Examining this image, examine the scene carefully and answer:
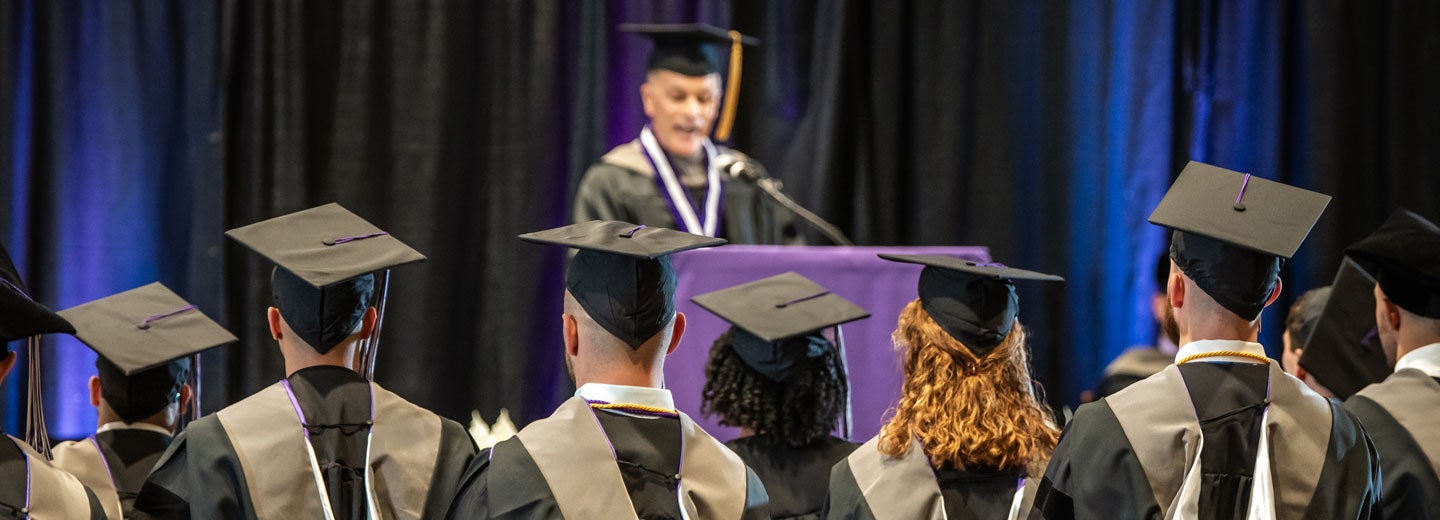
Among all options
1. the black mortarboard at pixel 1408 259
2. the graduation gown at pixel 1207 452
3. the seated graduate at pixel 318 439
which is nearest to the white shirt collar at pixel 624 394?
the seated graduate at pixel 318 439

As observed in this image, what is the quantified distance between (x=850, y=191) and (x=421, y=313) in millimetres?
2143

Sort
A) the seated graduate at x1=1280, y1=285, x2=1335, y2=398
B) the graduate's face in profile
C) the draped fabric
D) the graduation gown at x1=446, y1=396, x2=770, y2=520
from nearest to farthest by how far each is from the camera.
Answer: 1. the graduation gown at x1=446, y1=396, x2=770, y2=520
2. the seated graduate at x1=1280, y1=285, x2=1335, y2=398
3. the graduate's face in profile
4. the draped fabric

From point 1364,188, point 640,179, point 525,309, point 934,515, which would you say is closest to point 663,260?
point 934,515

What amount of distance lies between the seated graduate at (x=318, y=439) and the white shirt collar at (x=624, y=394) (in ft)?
1.22

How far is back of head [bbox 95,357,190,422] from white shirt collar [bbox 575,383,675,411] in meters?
1.34

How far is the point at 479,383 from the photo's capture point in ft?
22.5

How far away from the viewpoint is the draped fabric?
659 centimetres

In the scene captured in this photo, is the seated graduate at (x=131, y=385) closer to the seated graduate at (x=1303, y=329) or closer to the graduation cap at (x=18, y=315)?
the graduation cap at (x=18, y=315)

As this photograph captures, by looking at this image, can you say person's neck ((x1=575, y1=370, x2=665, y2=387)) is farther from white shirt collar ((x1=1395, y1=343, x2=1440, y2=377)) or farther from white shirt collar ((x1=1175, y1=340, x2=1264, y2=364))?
white shirt collar ((x1=1395, y1=343, x2=1440, y2=377))

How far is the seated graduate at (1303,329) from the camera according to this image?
4238mm

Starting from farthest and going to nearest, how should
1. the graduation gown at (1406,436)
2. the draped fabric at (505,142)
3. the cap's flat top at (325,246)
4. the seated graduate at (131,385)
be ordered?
the draped fabric at (505,142)
the seated graduate at (131,385)
the graduation gown at (1406,436)
the cap's flat top at (325,246)

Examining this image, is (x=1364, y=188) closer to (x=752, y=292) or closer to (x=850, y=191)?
(x=850, y=191)

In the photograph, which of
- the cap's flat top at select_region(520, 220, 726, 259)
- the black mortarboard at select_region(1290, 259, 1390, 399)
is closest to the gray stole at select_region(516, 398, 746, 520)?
the cap's flat top at select_region(520, 220, 726, 259)

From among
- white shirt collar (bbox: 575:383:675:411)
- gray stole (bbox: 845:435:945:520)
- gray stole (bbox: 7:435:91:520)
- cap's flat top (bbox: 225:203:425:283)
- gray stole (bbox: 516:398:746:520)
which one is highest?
cap's flat top (bbox: 225:203:425:283)
